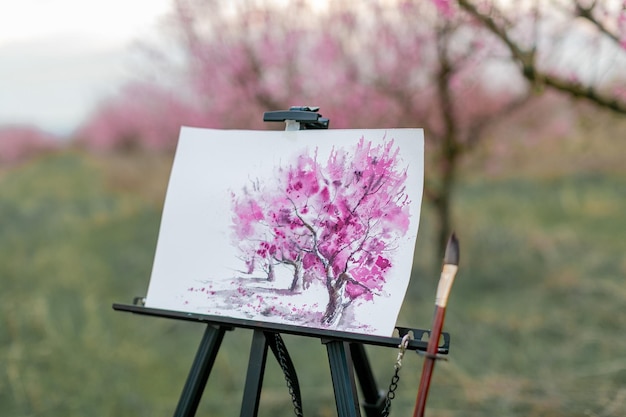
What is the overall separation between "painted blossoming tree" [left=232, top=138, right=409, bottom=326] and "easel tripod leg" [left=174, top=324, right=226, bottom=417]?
0.20 meters

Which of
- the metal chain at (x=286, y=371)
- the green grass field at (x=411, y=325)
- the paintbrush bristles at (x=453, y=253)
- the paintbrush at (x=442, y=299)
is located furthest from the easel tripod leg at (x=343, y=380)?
the green grass field at (x=411, y=325)

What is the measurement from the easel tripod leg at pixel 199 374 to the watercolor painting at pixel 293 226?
71 mm

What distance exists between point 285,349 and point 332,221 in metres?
0.33

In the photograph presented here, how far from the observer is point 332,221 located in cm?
162

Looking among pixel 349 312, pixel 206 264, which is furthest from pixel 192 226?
pixel 349 312

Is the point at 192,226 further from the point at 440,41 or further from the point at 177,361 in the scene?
the point at 440,41

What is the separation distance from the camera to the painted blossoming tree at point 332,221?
155cm

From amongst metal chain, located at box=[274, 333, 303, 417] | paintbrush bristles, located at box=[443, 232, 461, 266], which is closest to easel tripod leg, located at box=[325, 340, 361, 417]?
metal chain, located at box=[274, 333, 303, 417]

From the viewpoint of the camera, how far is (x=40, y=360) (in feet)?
11.6

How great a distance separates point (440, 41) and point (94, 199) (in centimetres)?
593

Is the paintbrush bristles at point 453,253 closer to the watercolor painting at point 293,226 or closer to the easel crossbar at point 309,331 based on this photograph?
the easel crossbar at point 309,331

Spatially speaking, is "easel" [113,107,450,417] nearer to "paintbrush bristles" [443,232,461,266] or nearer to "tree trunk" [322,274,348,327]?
"tree trunk" [322,274,348,327]

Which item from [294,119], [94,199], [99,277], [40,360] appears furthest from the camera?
[94,199]

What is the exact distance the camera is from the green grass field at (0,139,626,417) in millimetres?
2947
